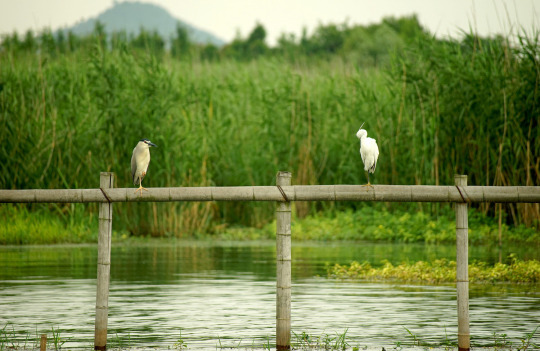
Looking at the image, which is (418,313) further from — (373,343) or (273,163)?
(273,163)

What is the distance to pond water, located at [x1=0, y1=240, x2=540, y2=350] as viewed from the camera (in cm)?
876

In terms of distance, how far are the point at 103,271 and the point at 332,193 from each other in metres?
2.09

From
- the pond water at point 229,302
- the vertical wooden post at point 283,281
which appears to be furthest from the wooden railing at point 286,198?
the pond water at point 229,302

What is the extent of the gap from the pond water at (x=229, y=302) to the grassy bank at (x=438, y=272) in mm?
385

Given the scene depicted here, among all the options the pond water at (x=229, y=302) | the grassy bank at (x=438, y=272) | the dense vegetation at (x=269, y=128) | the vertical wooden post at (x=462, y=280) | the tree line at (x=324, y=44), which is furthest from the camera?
the tree line at (x=324, y=44)

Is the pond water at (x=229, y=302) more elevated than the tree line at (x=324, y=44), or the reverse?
the tree line at (x=324, y=44)

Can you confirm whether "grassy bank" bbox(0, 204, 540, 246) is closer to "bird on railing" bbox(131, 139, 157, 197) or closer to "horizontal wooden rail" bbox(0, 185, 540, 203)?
"bird on railing" bbox(131, 139, 157, 197)

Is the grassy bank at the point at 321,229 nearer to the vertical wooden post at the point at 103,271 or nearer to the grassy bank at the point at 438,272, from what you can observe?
the grassy bank at the point at 438,272

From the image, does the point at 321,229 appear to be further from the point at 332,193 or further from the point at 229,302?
the point at 332,193

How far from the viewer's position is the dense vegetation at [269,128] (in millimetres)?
16938

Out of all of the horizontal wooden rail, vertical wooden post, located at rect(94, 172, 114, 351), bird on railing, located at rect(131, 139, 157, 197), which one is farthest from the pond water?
bird on railing, located at rect(131, 139, 157, 197)

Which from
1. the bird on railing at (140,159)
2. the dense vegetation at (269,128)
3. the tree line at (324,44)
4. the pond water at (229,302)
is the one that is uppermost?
the tree line at (324,44)

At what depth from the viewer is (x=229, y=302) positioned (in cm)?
1091

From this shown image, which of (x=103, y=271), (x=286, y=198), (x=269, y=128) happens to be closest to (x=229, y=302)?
(x=103, y=271)
